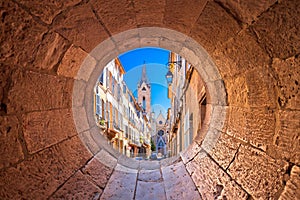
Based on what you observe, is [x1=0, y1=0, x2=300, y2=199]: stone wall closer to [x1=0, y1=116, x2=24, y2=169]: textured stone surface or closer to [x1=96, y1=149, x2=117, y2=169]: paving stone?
[x1=0, y1=116, x2=24, y2=169]: textured stone surface

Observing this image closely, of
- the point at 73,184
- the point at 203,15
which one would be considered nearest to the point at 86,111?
the point at 73,184

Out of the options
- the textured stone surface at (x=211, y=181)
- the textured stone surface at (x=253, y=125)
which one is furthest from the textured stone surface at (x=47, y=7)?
the textured stone surface at (x=211, y=181)

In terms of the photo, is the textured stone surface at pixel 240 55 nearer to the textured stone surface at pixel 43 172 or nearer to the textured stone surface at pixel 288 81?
the textured stone surface at pixel 288 81

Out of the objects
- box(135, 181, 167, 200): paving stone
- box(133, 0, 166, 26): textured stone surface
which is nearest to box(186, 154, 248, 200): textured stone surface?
box(135, 181, 167, 200): paving stone

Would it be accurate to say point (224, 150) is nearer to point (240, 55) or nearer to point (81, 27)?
point (240, 55)

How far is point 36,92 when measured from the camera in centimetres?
185

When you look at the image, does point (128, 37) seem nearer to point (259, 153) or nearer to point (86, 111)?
point (86, 111)

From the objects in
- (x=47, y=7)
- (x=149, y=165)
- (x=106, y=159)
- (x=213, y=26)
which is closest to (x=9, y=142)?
(x=47, y=7)

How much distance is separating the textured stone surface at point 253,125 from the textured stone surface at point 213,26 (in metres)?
0.61

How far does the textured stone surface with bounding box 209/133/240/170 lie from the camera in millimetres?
2217

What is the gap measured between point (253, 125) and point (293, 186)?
1.95ft

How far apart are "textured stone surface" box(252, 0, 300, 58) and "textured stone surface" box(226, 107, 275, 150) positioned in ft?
1.43

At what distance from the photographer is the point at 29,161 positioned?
179cm

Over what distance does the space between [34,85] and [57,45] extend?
13.7 inches
